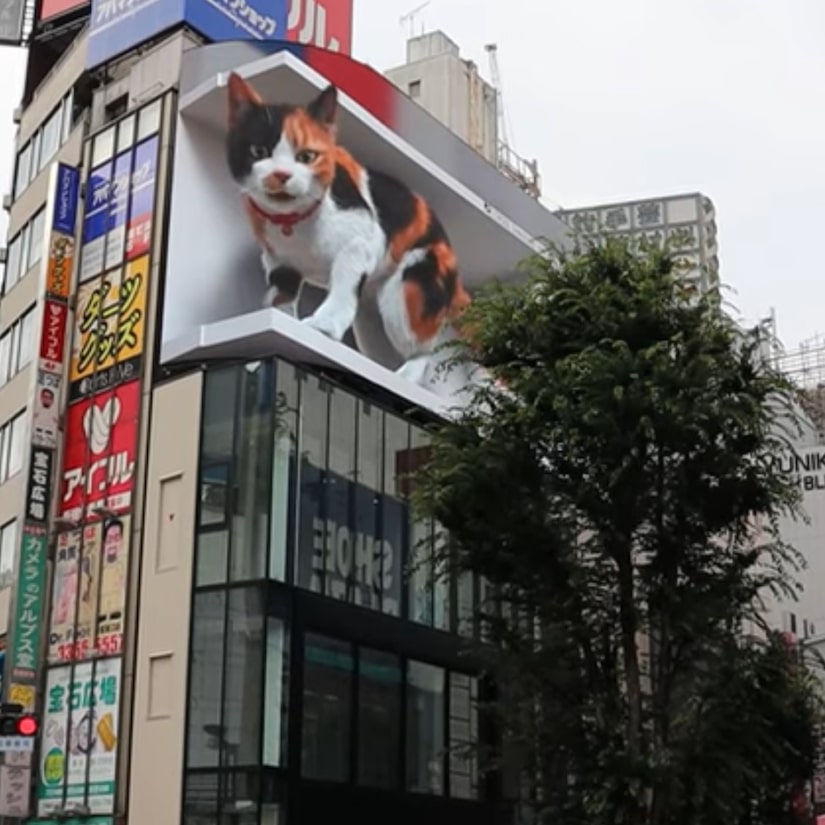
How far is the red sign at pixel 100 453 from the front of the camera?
82.6 feet

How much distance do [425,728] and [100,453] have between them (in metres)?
7.84

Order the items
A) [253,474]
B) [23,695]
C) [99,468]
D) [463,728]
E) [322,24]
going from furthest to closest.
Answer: [322,24] → [463,728] → [99,468] → [23,695] → [253,474]

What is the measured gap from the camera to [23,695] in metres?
24.8

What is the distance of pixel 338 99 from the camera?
2733cm

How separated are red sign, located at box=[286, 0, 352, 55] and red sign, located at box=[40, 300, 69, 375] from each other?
8.68 meters

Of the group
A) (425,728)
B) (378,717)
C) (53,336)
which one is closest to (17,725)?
(378,717)

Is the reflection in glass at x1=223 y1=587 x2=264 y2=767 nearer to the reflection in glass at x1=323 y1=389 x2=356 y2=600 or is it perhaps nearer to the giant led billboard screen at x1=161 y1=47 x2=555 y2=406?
the reflection in glass at x1=323 y1=389 x2=356 y2=600


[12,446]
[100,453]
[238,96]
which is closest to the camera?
[100,453]

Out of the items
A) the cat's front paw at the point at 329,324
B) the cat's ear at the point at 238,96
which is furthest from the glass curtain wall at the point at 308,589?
the cat's ear at the point at 238,96

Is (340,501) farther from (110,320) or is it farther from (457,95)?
(457,95)

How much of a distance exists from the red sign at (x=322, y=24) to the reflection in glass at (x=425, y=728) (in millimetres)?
14263

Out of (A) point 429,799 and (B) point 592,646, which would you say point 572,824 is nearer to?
(B) point 592,646

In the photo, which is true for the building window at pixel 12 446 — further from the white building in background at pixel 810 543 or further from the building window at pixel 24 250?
the white building in background at pixel 810 543

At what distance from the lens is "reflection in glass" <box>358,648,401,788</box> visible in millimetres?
24516
